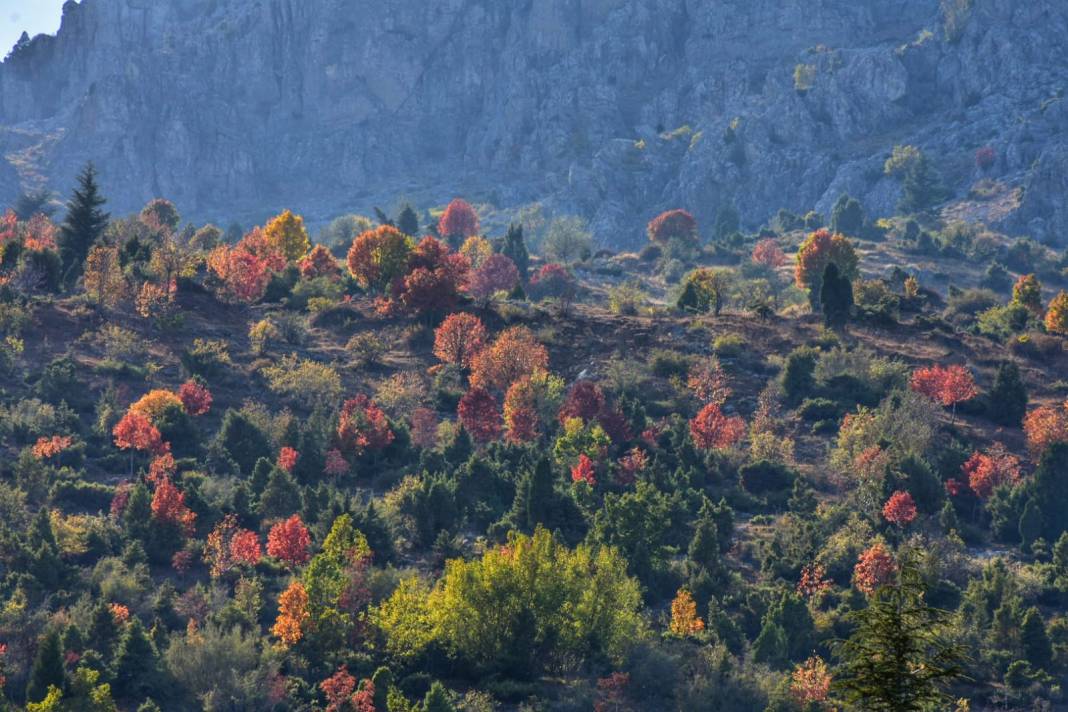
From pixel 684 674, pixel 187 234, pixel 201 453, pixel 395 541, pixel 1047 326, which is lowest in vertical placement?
pixel 684 674

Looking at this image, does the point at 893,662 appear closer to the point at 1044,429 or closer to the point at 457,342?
the point at 1044,429

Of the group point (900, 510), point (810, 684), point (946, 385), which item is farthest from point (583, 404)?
point (810, 684)

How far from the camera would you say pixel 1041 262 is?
19950 cm

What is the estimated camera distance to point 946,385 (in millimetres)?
107500

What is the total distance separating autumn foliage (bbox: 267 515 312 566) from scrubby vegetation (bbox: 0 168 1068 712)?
18 centimetres

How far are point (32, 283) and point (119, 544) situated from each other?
50.6m

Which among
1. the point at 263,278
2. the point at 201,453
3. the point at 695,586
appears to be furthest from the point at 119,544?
the point at 263,278

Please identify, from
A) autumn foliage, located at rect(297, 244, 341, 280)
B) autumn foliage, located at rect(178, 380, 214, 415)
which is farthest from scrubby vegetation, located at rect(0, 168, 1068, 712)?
autumn foliage, located at rect(297, 244, 341, 280)

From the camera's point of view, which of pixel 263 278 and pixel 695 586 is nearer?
pixel 695 586

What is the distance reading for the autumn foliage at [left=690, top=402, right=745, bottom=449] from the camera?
101688 mm

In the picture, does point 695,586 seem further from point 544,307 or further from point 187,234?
point 187,234

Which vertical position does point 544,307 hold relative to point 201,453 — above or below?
above

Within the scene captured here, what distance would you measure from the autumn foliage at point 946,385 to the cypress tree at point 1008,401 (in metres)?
1.77

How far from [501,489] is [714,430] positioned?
62.5 feet
